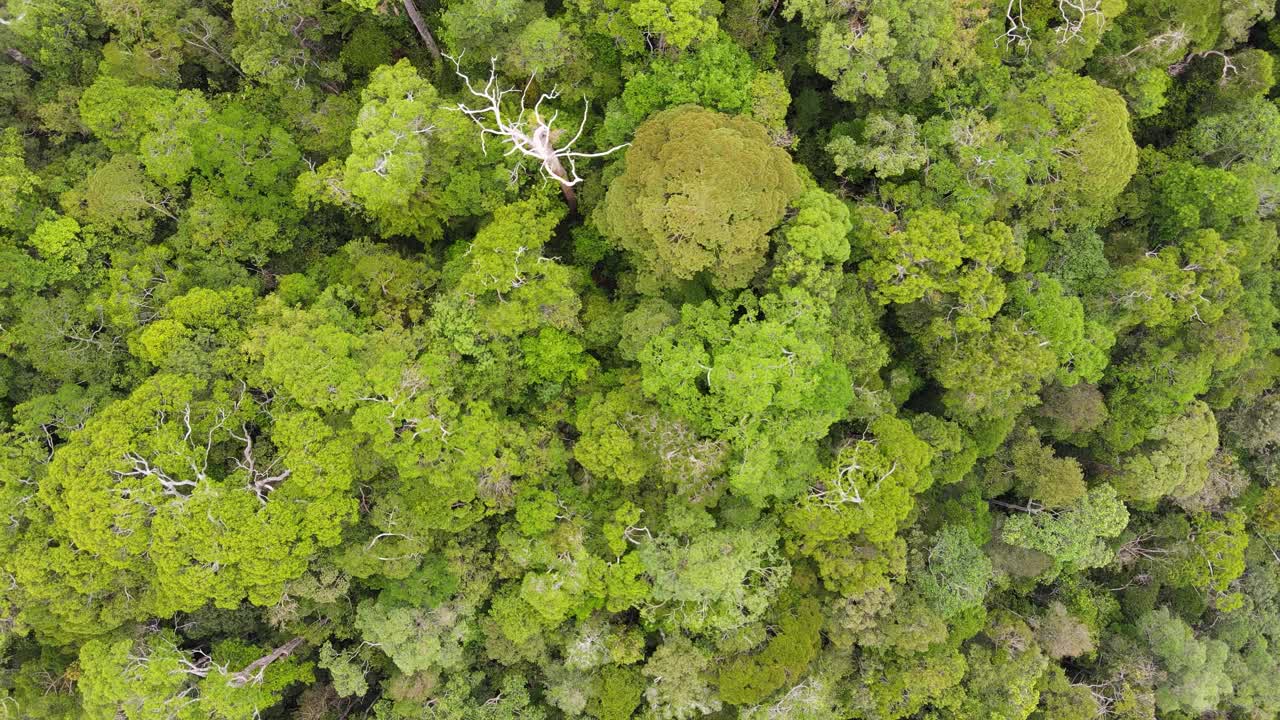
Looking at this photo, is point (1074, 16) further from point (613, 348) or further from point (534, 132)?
point (613, 348)

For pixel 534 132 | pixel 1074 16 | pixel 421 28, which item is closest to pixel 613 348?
pixel 534 132

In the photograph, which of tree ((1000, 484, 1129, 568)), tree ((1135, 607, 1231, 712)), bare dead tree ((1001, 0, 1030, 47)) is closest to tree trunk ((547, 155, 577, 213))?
bare dead tree ((1001, 0, 1030, 47))

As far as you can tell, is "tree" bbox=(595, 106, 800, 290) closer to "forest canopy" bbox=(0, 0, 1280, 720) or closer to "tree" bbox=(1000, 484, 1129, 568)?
"forest canopy" bbox=(0, 0, 1280, 720)

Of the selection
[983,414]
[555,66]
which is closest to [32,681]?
[555,66]

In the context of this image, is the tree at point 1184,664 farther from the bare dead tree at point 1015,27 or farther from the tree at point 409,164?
the tree at point 409,164

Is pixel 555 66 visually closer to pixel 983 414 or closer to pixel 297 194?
pixel 297 194
